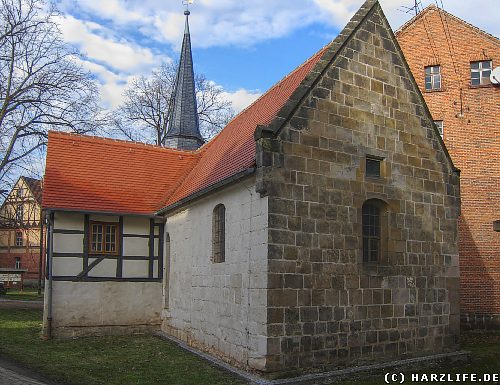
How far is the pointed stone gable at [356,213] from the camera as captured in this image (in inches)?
385

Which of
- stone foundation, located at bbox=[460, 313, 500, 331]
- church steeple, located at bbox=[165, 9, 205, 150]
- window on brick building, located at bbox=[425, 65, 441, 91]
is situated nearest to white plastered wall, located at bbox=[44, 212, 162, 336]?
church steeple, located at bbox=[165, 9, 205, 150]

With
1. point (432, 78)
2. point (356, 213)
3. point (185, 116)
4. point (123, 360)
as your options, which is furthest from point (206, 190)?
point (185, 116)

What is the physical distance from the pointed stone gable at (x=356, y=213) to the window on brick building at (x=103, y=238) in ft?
25.7

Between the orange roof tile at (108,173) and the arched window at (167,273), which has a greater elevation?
the orange roof tile at (108,173)

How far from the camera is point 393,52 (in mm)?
12336

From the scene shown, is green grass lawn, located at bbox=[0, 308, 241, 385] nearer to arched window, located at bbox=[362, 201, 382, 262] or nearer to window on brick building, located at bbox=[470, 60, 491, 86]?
arched window, located at bbox=[362, 201, 382, 262]

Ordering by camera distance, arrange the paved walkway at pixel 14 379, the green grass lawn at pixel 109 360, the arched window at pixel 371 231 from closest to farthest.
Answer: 1. the paved walkway at pixel 14 379
2. the green grass lawn at pixel 109 360
3. the arched window at pixel 371 231

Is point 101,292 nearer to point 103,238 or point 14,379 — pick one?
point 103,238

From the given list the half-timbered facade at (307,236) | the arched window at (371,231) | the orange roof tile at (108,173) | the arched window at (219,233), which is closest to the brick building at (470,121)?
the half-timbered facade at (307,236)

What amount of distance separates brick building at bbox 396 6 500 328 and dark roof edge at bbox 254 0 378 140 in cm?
893

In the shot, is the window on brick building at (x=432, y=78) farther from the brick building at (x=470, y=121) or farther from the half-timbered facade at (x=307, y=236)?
the half-timbered facade at (x=307, y=236)

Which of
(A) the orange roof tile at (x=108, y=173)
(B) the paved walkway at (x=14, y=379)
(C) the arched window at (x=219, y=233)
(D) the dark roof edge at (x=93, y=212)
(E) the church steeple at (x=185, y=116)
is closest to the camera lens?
(B) the paved walkway at (x=14, y=379)

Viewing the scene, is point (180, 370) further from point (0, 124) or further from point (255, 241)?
point (0, 124)

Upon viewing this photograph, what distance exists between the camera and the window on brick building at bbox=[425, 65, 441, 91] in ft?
65.7
